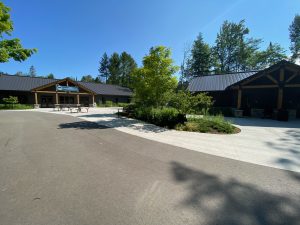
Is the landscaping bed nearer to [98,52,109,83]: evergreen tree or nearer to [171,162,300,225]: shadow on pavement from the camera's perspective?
[171,162,300,225]: shadow on pavement

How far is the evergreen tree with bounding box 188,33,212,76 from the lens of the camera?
145 feet

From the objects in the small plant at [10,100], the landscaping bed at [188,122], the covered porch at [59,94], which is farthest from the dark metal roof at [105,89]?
the landscaping bed at [188,122]

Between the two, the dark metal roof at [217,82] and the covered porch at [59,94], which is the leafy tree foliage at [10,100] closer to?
the covered porch at [59,94]

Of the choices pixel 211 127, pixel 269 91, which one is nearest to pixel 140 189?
pixel 211 127

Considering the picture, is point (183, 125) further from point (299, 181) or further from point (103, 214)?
point (103, 214)

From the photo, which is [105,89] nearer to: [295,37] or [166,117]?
[166,117]

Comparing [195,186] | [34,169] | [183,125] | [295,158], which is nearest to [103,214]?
[195,186]

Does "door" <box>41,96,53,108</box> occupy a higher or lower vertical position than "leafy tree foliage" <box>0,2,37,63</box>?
lower

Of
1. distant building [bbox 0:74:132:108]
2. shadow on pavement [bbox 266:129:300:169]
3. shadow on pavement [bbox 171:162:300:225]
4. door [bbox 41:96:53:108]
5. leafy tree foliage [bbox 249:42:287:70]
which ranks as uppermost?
leafy tree foliage [bbox 249:42:287:70]

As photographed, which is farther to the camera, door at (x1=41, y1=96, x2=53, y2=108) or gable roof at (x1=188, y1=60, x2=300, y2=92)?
door at (x1=41, y1=96, x2=53, y2=108)

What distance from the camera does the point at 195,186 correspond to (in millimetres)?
3494

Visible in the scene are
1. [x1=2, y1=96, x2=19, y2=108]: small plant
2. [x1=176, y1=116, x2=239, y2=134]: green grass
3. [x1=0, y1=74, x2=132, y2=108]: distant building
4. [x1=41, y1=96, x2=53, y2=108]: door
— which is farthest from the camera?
[x1=41, y1=96, x2=53, y2=108]: door

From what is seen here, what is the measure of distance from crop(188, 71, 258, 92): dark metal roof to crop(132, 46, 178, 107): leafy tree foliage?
31.5 ft

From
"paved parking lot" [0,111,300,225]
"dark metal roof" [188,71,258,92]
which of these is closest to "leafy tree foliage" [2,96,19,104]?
"paved parking lot" [0,111,300,225]
